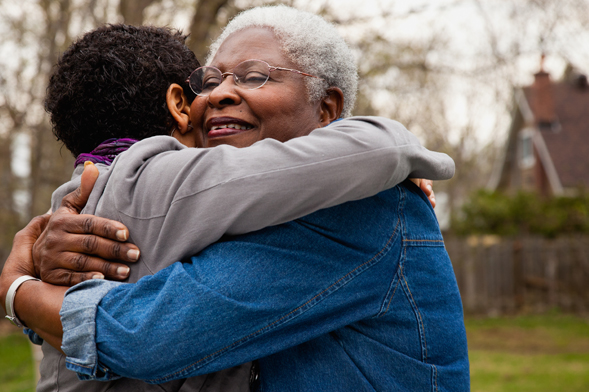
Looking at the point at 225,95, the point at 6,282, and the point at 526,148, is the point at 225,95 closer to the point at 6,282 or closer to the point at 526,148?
the point at 6,282

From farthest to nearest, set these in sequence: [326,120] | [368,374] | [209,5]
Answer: [209,5] < [326,120] < [368,374]

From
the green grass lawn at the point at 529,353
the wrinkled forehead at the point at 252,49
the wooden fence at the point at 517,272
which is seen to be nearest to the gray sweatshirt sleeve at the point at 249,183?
the wrinkled forehead at the point at 252,49

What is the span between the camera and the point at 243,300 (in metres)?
1.63

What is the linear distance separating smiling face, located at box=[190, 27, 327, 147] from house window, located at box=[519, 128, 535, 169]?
81.8 ft

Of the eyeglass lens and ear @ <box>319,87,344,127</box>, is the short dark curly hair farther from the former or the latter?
ear @ <box>319,87,344,127</box>

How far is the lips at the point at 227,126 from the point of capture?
2324 mm

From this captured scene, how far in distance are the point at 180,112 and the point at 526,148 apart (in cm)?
2608

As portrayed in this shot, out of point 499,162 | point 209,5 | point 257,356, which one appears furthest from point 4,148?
point 499,162

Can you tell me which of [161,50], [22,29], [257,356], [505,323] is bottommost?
[505,323]

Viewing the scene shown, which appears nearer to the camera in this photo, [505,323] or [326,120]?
[326,120]

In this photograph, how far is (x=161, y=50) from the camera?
2311 mm

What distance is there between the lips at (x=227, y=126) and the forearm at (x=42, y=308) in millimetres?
855

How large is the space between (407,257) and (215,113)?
988 mm

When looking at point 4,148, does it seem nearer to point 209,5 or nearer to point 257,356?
point 209,5
